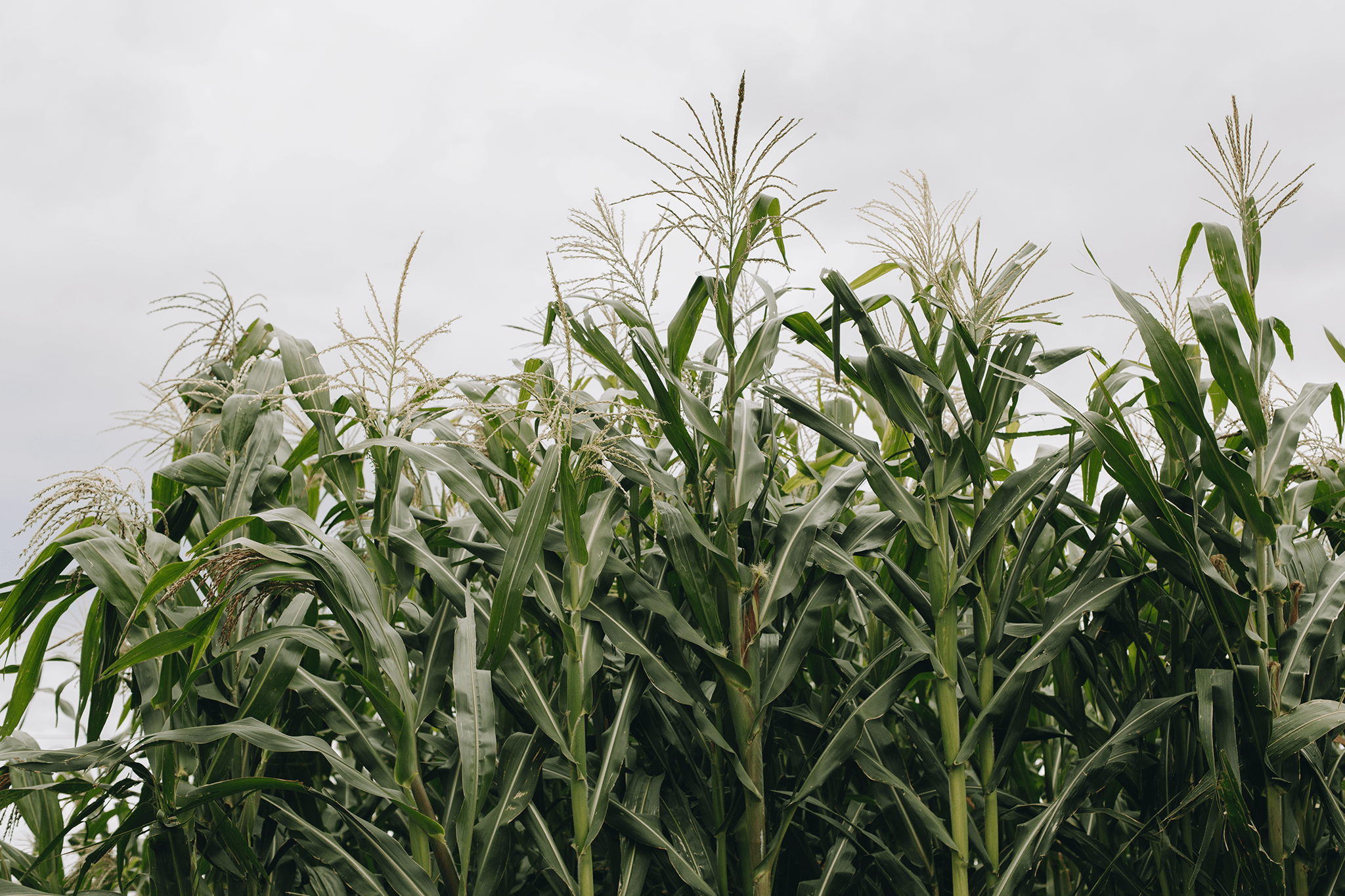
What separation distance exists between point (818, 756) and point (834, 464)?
922 millimetres

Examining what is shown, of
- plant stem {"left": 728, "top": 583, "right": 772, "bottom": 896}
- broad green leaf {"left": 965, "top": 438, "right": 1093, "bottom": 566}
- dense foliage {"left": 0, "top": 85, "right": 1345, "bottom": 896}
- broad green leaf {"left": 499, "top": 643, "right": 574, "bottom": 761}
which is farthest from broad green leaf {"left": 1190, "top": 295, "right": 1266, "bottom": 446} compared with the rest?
broad green leaf {"left": 499, "top": 643, "right": 574, "bottom": 761}

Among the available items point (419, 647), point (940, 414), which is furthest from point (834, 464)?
point (419, 647)

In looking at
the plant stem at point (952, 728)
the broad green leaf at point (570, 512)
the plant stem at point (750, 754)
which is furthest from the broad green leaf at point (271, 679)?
the plant stem at point (952, 728)

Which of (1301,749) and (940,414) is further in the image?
(940,414)

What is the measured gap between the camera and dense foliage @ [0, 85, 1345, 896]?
155cm

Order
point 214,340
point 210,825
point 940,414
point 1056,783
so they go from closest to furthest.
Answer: point 210,825 → point 940,414 → point 214,340 → point 1056,783

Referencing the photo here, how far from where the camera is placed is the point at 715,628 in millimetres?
1664

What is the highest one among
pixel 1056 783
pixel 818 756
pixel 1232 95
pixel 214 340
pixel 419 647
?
pixel 1232 95

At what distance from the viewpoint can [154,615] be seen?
1.61 metres

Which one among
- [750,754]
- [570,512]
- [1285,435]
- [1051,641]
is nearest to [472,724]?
[570,512]

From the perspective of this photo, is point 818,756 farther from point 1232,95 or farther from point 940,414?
point 1232,95

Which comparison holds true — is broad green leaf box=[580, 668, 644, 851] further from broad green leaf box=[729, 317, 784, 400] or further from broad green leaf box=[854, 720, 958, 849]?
broad green leaf box=[729, 317, 784, 400]

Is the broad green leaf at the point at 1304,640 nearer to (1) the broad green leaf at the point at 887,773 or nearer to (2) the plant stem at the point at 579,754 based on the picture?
(1) the broad green leaf at the point at 887,773

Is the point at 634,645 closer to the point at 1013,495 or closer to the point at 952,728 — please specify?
the point at 952,728
